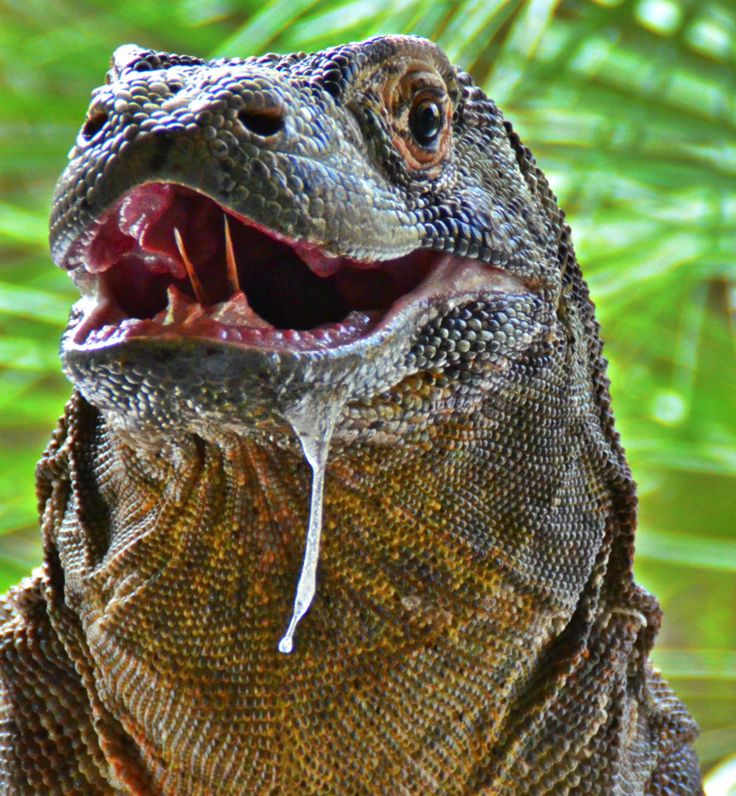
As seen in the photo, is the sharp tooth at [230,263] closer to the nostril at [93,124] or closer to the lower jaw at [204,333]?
the lower jaw at [204,333]

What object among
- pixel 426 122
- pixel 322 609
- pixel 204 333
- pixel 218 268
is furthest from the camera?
pixel 426 122

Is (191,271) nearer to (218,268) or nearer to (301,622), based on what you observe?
(218,268)

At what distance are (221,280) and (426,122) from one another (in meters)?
0.61

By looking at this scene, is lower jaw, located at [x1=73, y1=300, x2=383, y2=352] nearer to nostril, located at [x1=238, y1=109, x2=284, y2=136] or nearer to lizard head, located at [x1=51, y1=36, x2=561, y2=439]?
lizard head, located at [x1=51, y1=36, x2=561, y2=439]

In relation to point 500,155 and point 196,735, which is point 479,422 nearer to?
point 500,155

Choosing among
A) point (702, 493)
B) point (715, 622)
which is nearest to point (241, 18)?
point (702, 493)

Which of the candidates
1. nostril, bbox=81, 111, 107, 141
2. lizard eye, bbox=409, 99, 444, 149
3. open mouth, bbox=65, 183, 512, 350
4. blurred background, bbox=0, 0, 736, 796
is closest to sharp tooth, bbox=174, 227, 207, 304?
open mouth, bbox=65, 183, 512, 350

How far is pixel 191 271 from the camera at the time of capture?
6.52ft

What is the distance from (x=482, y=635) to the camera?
2.43 m

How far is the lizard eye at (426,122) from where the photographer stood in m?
2.40

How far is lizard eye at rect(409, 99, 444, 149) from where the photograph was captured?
2.40m

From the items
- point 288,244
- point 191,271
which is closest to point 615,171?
point 288,244

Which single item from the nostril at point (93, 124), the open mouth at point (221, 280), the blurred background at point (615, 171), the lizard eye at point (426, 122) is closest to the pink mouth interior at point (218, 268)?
the open mouth at point (221, 280)

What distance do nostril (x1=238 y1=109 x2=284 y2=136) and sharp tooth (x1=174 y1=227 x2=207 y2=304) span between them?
22 cm
